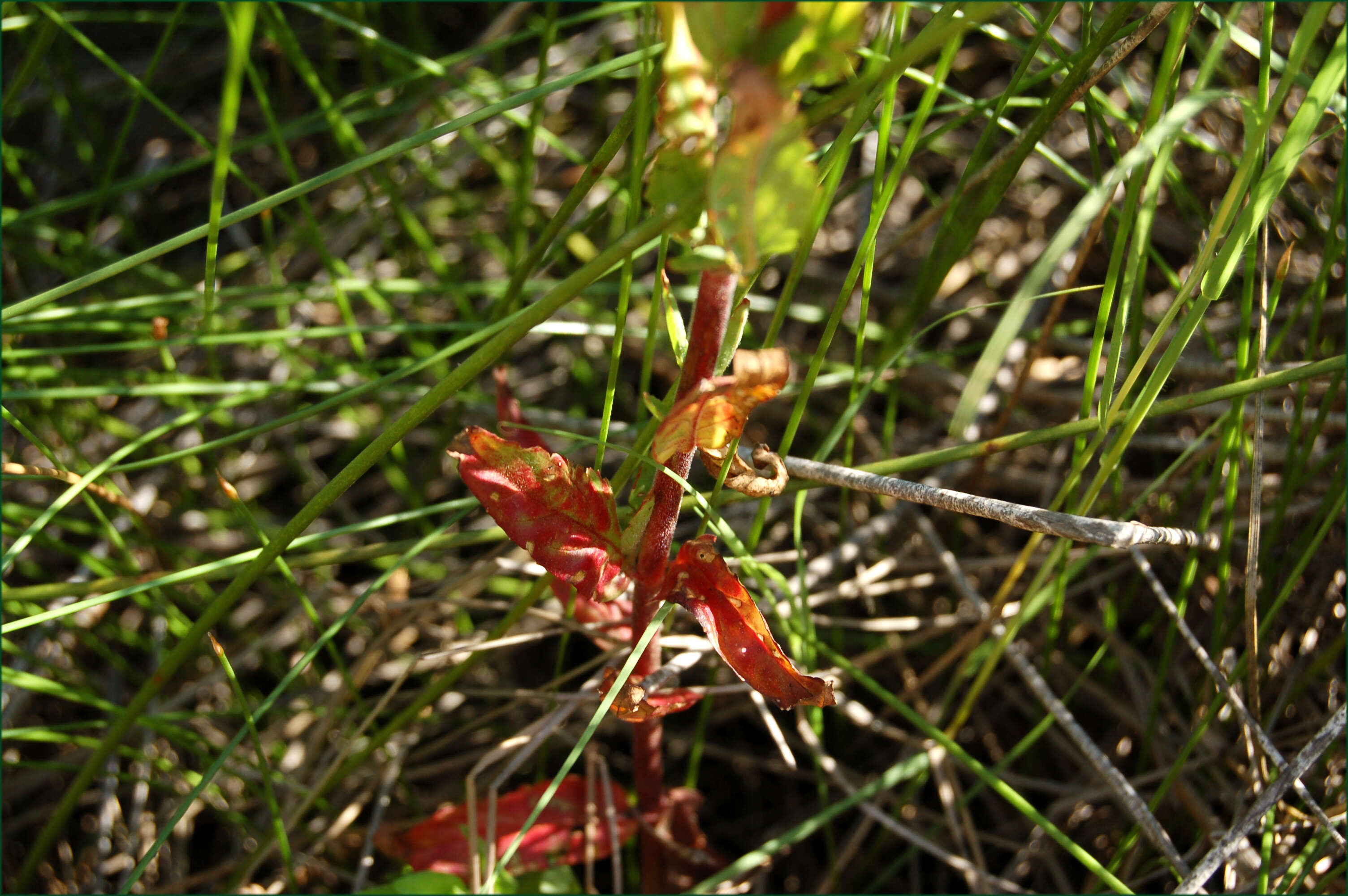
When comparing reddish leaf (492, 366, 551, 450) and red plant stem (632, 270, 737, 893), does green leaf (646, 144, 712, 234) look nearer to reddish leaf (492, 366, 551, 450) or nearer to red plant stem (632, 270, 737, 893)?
red plant stem (632, 270, 737, 893)

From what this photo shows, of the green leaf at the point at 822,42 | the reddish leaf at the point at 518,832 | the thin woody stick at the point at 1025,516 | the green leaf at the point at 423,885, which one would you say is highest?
the green leaf at the point at 822,42

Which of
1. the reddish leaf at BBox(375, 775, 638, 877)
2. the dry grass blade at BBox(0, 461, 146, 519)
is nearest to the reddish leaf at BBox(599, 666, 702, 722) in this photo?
the reddish leaf at BBox(375, 775, 638, 877)

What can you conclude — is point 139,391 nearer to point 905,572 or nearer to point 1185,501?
point 905,572

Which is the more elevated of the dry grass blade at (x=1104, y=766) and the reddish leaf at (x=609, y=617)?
the reddish leaf at (x=609, y=617)

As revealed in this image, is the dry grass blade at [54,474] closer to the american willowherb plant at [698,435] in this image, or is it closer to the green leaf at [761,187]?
the american willowherb plant at [698,435]

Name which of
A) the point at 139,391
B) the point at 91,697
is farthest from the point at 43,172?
the point at 91,697

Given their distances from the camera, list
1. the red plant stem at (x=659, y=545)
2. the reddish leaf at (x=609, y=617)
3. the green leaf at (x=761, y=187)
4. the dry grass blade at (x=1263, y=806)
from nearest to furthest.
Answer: the green leaf at (x=761, y=187) → the red plant stem at (x=659, y=545) → the dry grass blade at (x=1263, y=806) → the reddish leaf at (x=609, y=617)

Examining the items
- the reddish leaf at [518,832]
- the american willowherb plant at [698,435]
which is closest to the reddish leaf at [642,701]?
the american willowherb plant at [698,435]
